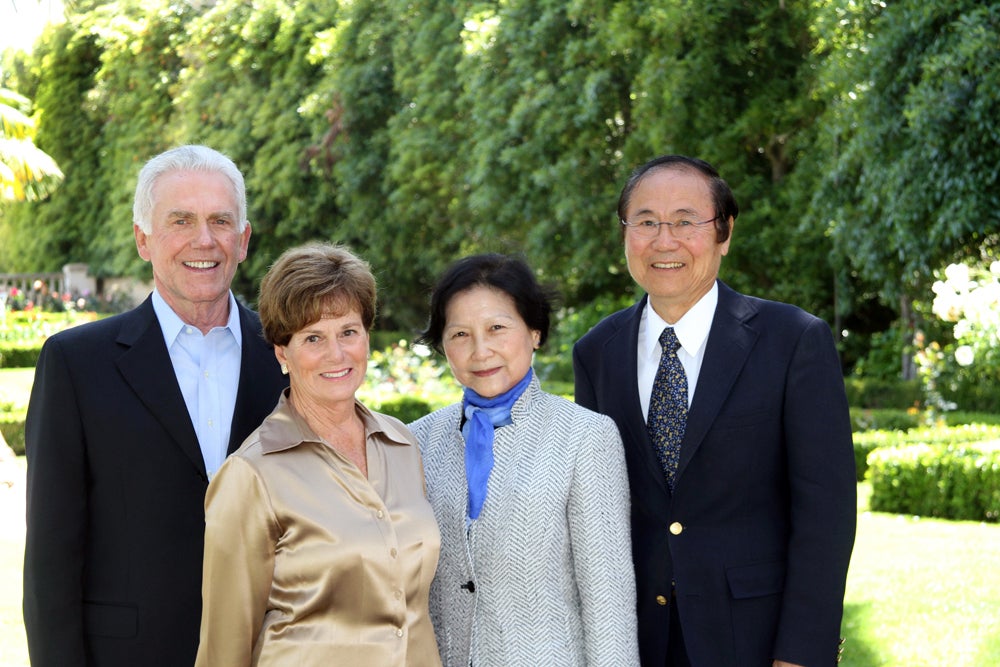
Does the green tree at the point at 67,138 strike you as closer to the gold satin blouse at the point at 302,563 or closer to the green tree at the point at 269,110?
Answer: the green tree at the point at 269,110

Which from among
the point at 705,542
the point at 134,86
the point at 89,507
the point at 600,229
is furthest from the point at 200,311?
the point at 134,86

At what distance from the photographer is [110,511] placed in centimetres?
284

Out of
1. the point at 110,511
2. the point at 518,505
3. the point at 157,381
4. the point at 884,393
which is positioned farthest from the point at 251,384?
the point at 884,393

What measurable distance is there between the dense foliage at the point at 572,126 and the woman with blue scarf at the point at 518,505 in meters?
4.07

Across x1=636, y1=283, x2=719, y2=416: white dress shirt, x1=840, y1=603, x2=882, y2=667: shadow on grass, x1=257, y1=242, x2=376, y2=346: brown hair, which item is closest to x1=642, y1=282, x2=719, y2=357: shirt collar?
x1=636, y1=283, x2=719, y2=416: white dress shirt

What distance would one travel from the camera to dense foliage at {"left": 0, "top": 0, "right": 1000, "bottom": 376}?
38.9ft

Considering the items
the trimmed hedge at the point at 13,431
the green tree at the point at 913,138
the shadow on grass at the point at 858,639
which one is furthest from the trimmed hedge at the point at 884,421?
the trimmed hedge at the point at 13,431

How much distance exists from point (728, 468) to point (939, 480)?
6.66m

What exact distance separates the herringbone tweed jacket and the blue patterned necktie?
0.61ft

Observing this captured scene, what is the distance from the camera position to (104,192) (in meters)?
33.7

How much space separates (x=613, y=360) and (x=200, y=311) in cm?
109

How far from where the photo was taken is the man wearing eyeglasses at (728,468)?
113 inches

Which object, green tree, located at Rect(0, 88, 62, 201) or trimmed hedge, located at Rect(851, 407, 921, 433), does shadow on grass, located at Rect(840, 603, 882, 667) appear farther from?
green tree, located at Rect(0, 88, 62, 201)

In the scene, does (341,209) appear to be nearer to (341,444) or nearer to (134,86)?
(134,86)
